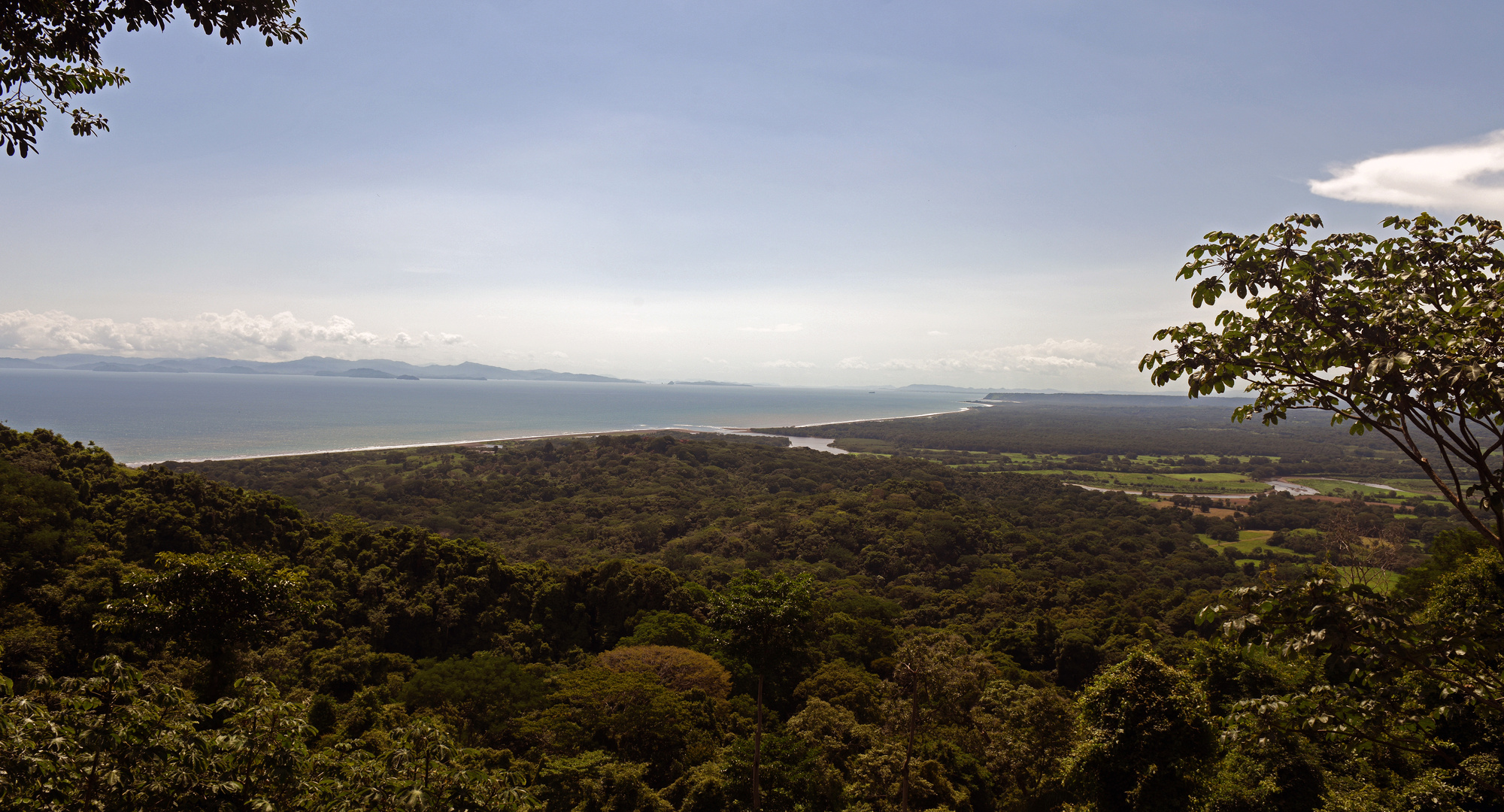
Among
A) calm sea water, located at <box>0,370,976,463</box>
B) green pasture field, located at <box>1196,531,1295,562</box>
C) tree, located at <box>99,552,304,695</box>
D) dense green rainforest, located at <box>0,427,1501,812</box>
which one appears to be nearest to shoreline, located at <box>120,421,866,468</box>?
calm sea water, located at <box>0,370,976,463</box>

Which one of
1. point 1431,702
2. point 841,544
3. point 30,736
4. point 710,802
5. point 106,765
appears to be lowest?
point 841,544

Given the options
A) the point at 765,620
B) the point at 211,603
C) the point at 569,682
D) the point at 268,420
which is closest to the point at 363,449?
the point at 268,420

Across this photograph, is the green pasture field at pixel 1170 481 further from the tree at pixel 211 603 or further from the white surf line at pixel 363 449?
the tree at pixel 211 603

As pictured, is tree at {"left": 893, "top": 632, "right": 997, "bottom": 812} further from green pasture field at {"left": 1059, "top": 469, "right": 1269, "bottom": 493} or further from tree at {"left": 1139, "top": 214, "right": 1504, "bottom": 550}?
green pasture field at {"left": 1059, "top": 469, "right": 1269, "bottom": 493}

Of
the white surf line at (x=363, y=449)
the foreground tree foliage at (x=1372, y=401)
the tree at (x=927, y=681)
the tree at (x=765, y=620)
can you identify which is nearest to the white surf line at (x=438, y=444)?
the white surf line at (x=363, y=449)

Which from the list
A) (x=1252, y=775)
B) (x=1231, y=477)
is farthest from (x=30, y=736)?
(x=1231, y=477)

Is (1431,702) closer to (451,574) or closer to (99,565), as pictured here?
(99,565)
